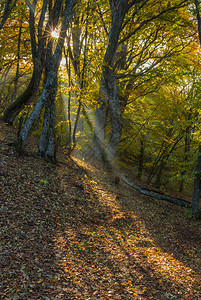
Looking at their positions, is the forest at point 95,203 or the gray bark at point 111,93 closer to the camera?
the forest at point 95,203

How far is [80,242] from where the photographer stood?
5375mm

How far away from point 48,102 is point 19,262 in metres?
5.94

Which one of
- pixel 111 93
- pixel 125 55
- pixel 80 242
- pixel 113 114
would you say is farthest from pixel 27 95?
pixel 80 242

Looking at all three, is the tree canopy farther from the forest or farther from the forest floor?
the forest floor

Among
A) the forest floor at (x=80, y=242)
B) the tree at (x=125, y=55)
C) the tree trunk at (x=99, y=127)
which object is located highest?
the tree at (x=125, y=55)

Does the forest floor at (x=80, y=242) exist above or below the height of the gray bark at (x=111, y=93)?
below

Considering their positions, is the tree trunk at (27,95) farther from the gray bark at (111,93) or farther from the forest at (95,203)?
the gray bark at (111,93)

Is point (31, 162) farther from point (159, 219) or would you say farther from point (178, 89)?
point (178, 89)

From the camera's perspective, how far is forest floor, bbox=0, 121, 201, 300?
155 inches

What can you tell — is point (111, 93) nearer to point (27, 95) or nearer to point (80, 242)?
point (27, 95)

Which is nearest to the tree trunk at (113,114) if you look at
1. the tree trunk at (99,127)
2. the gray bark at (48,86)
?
the tree trunk at (99,127)

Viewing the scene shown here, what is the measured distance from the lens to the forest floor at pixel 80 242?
395cm

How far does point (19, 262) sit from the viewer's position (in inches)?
155

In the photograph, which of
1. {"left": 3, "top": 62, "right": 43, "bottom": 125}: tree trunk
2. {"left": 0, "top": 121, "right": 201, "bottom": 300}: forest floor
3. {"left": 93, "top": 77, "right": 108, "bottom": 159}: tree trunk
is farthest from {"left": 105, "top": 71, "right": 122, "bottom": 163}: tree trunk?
{"left": 0, "top": 121, "right": 201, "bottom": 300}: forest floor
